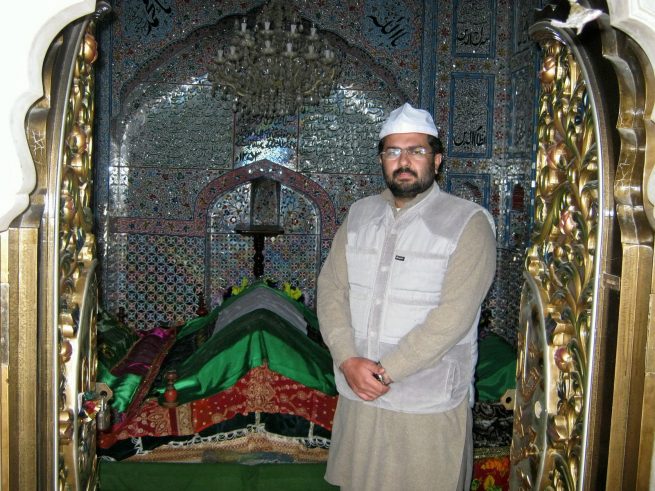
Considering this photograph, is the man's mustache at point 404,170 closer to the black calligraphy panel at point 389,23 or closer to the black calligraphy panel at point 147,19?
the black calligraphy panel at point 389,23

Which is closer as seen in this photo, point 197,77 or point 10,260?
point 10,260

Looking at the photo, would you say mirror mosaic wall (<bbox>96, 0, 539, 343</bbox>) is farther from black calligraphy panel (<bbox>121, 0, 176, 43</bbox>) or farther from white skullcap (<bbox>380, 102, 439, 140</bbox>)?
white skullcap (<bbox>380, 102, 439, 140</bbox>)

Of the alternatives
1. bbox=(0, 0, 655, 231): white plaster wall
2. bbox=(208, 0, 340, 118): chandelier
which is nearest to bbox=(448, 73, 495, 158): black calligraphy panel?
bbox=(208, 0, 340, 118): chandelier

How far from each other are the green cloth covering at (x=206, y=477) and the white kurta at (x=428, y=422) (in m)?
0.73

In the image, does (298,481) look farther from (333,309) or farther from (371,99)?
(371,99)

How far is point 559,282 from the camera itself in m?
1.41

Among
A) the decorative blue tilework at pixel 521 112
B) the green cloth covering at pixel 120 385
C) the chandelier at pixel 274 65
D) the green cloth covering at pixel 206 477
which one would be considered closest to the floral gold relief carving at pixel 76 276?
the green cloth covering at pixel 206 477

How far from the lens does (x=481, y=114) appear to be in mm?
5633

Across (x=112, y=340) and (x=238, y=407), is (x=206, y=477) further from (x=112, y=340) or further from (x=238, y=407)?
(x=112, y=340)

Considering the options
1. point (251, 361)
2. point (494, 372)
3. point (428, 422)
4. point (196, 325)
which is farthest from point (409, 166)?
point (196, 325)

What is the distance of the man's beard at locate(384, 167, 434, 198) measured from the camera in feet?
6.63

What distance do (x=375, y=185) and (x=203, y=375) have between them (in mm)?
3347

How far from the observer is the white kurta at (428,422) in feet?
6.16

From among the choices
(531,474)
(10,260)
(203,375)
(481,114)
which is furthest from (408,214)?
(481,114)
